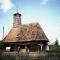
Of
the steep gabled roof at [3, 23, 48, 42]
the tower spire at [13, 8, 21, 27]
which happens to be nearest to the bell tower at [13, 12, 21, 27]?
the tower spire at [13, 8, 21, 27]

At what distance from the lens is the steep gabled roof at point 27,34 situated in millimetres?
47131

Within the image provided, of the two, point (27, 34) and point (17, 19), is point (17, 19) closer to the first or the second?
point (17, 19)

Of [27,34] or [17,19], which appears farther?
[17,19]

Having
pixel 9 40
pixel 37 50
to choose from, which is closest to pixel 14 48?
pixel 9 40

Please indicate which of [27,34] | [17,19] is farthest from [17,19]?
[27,34]

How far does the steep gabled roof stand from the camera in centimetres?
4713

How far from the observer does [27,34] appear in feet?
159

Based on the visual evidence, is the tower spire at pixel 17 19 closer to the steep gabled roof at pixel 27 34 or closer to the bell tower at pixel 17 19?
the bell tower at pixel 17 19

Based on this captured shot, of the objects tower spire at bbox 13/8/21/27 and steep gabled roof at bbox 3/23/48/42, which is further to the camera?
tower spire at bbox 13/8/21/27

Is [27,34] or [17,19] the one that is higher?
[17,19]

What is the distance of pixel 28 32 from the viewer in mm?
48875

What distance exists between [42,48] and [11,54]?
26.8 ft

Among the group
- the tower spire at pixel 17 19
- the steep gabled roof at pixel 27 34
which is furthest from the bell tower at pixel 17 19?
the steep gabled roof at pixel 27 34

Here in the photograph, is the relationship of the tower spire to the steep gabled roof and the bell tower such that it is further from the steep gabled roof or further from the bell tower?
the steep gabled roof
